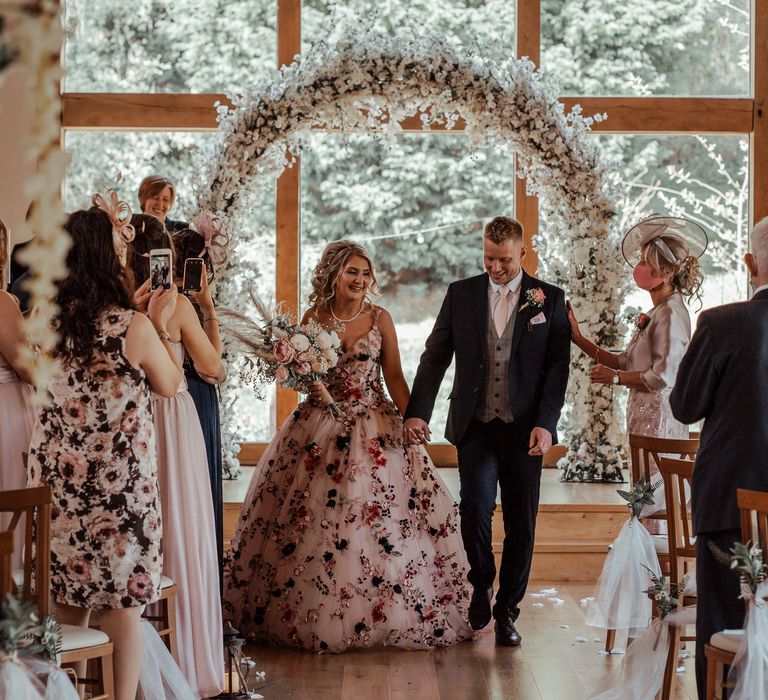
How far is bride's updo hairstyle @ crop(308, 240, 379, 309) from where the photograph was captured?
5.00 metres

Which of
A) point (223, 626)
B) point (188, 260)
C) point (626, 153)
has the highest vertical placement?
point (626, 153)

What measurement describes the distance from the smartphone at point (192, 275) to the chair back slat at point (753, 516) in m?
2.13

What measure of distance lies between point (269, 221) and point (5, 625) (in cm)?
600

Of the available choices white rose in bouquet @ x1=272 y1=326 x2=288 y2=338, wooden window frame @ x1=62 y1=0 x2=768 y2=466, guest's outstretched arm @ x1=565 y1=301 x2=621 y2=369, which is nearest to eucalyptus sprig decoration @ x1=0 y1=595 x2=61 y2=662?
white rose in bouquet @ x1=272 y1=326 x2=288 y2=338

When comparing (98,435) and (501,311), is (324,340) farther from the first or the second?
(98,435)

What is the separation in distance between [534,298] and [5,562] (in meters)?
2.87

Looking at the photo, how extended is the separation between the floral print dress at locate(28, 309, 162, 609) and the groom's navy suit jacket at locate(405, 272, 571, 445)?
6.65ft

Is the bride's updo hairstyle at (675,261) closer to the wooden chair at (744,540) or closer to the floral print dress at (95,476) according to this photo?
the wooden chair at (744,540)

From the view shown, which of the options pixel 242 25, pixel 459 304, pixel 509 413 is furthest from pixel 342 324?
pixel 242 25

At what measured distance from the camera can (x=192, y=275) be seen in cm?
410

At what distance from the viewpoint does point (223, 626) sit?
4.20 metres

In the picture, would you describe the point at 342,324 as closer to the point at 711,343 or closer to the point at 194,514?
the point at 194,514

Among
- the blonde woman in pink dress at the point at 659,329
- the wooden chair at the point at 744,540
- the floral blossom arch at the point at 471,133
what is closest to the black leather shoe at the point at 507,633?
the blonde woman in pink dress at the point at 659,329

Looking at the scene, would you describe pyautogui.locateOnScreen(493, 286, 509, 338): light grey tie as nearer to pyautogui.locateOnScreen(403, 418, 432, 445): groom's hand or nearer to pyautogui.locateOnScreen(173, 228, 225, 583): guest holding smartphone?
pyautogui.locateOnScreen(403, 418, 432, 445): groom's hand
